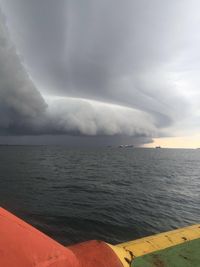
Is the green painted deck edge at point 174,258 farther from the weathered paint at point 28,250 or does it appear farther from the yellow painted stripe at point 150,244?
the weathered paint at point 28,250

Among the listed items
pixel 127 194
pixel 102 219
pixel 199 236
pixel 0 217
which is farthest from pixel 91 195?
pixel 0 217

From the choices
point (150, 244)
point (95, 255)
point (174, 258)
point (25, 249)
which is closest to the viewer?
point (25, 249)

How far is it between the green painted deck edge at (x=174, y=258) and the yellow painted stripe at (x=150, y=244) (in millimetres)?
99

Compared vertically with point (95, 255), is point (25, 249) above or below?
above

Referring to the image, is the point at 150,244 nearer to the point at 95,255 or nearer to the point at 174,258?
the point at 174,258

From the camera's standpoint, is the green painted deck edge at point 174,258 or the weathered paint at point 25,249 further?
the green painted deck edge at point 174,258

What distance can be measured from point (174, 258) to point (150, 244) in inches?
19.5

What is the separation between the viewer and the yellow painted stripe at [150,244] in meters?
4.05

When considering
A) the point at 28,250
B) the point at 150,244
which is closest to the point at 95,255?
the point at 150,244

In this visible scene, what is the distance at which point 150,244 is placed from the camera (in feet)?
15.0

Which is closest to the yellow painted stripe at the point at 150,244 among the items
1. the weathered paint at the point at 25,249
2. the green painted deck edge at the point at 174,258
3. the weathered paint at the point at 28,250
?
the green painted deck edge at the point at 174,258

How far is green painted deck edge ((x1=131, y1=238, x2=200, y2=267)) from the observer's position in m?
3.95

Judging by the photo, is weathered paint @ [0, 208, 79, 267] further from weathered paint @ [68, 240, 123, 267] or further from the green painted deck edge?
the green painted deck edge

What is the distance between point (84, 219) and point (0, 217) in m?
13.6
